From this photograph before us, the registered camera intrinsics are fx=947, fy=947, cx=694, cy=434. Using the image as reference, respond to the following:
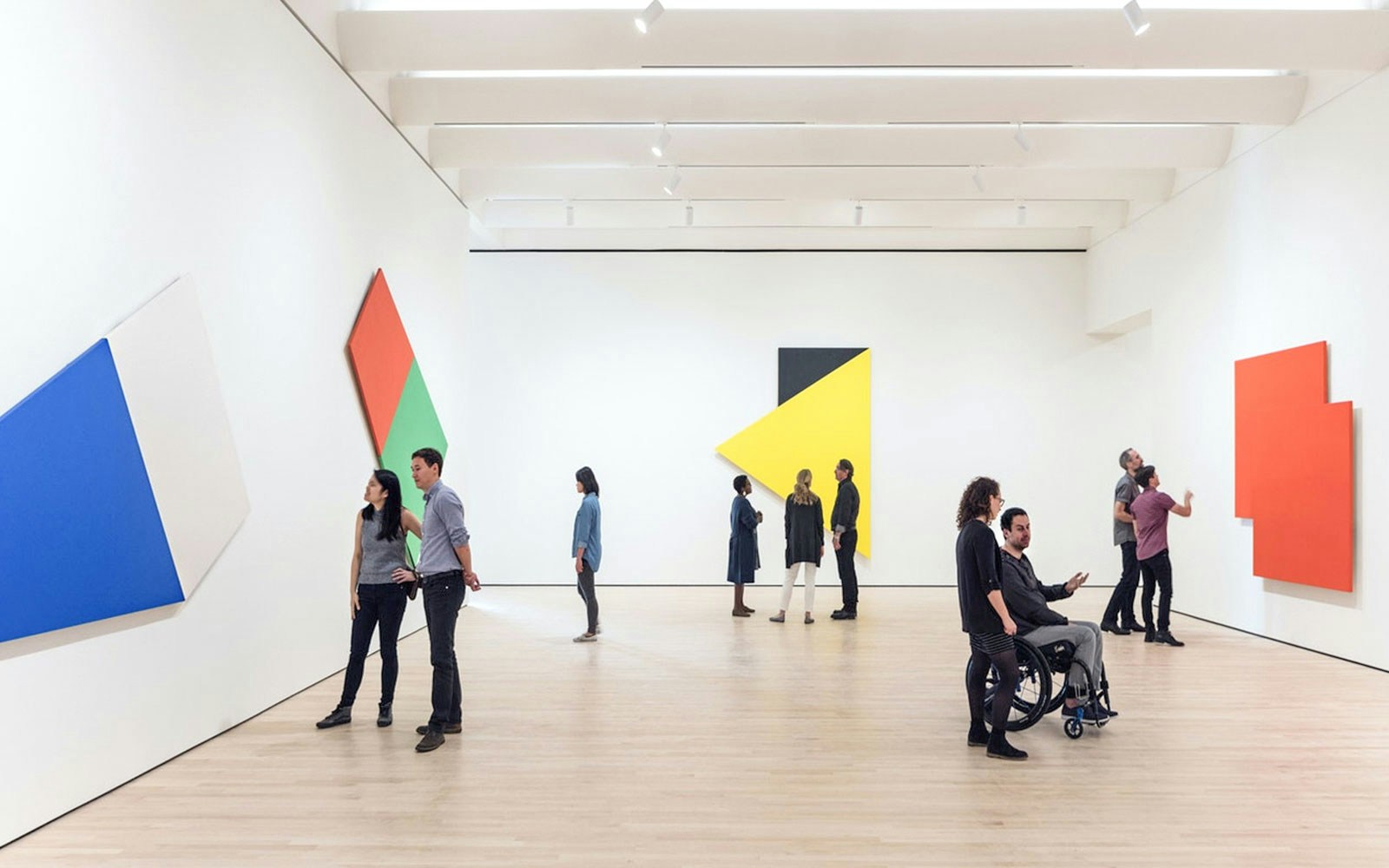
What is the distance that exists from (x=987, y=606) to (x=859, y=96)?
4.42m

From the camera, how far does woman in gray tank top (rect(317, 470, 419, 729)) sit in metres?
4.56

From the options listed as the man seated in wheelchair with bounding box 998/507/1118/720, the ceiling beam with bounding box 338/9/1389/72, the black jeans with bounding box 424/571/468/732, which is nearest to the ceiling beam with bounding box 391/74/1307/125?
the ceiling beam with bounding box 338/9/1389/72

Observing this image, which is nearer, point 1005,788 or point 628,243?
point 1005,788

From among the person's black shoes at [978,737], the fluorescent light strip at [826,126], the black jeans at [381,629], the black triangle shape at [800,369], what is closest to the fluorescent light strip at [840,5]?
the fluorescent light strip at [826,126]

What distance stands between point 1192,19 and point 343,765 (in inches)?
254

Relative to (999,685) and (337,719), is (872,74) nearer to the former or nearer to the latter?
(999,685)

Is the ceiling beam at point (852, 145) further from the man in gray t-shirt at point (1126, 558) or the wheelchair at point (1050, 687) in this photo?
the wheelchair at point (1050, 687)

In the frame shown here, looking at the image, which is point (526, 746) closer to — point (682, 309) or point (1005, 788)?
point (1005, 788)

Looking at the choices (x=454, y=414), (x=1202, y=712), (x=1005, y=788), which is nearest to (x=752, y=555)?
(x=454, y=414)

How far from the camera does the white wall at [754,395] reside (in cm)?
1092

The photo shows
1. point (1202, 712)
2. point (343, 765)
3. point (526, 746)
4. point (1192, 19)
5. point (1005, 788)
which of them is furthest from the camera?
point (1192, 19)

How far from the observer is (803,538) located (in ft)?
27.2

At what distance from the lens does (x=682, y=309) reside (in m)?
11.1

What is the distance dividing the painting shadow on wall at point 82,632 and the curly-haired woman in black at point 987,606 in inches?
133
